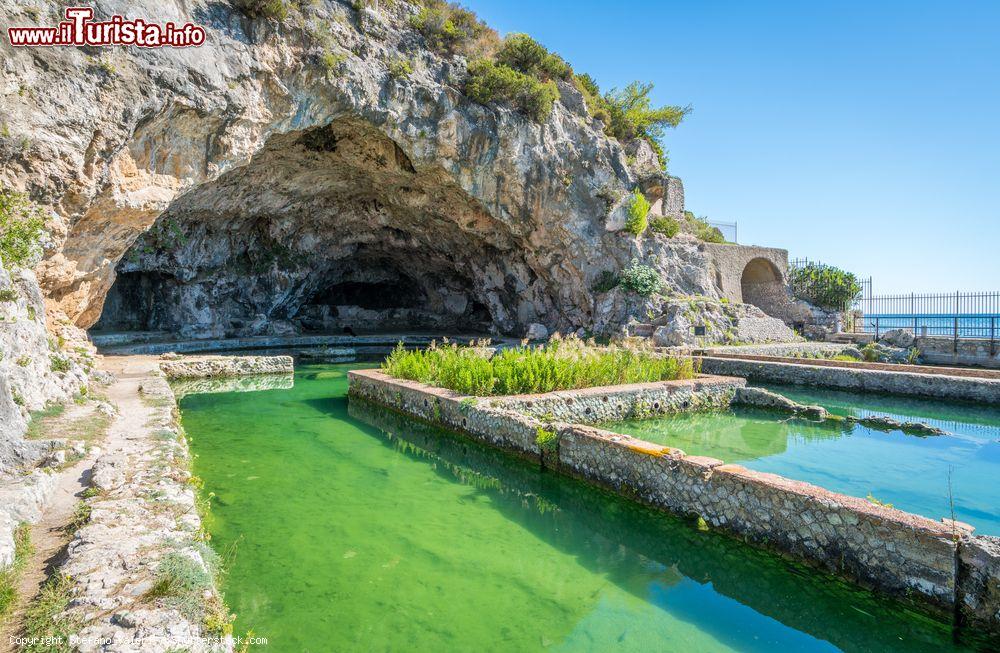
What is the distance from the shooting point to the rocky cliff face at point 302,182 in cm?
990

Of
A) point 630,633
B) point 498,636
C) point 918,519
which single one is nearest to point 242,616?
point 498,636

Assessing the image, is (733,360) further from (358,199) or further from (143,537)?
(358,199)

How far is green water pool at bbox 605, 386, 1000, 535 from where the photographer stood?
5.57 metres

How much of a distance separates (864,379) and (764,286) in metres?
15.3

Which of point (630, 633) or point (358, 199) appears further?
point (358, 199)

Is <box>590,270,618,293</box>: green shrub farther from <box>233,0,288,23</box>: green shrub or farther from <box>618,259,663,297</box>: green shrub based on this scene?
<box>233,0,288,23</box>: green shrub

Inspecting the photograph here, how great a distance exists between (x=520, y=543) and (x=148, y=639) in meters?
2.97

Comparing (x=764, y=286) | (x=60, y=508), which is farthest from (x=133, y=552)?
(x=764, y=286)

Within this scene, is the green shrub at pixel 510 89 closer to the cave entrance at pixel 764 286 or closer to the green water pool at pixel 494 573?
the cave entrance at pixel 764 286

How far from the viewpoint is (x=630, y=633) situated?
3420 mm

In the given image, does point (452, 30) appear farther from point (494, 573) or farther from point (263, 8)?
point (494, 573)

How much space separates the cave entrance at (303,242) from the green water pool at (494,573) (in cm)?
1282

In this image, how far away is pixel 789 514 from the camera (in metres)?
4.22

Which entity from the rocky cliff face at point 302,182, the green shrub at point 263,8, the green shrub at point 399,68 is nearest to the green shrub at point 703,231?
the rocky cliff face at point 302,182
